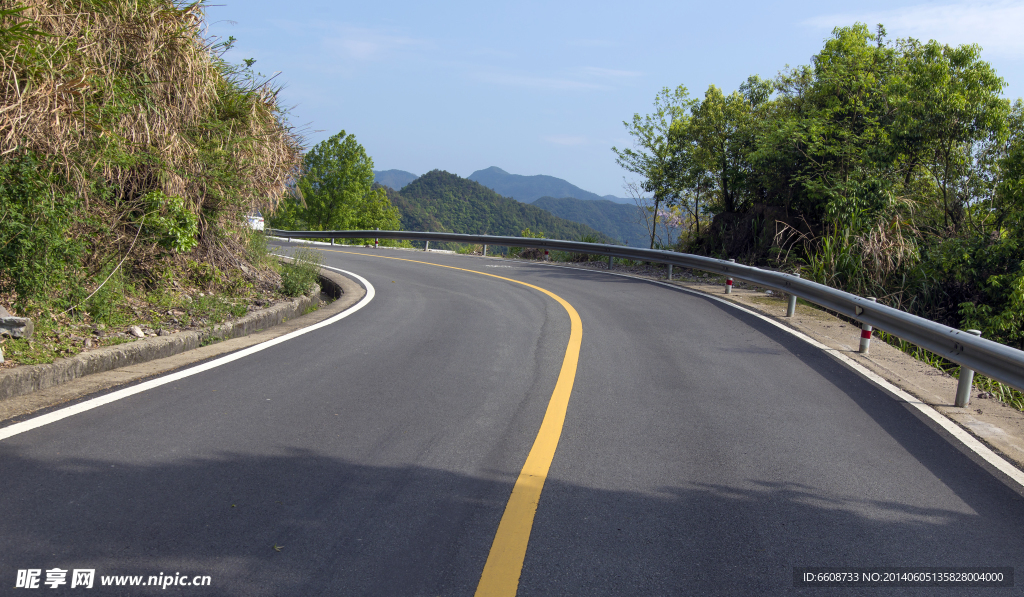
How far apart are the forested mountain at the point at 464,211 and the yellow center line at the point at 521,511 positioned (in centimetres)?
11523

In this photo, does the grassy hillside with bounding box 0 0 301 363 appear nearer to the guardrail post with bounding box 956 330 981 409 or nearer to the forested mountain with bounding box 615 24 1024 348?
the guardrail post with bounding box 956 330 981 409

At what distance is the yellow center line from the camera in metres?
2.62

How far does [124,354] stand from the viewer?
560 centimetres

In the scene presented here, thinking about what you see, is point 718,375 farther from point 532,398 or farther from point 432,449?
point 432,449

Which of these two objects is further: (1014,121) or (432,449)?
(1014,121)

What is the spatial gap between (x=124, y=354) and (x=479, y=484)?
391 cm

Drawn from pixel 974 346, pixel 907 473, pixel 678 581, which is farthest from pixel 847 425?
pixel 678 581

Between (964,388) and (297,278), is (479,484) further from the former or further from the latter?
(297,278)

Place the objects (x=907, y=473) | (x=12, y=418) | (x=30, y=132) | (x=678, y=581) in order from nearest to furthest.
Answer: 1. (x=678, y=581)
2. (x=907, y=473)
3. (x=12, y=418)
4. (x=30, y=132)

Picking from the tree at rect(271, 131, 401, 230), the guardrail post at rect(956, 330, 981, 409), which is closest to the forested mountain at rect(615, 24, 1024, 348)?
the guardrail post at rect(956, 330, 981, 409)

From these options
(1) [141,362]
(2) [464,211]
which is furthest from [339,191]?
(2) [464,211]

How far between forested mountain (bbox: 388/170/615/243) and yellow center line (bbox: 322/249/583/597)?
4537 inches

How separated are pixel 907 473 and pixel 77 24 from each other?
8403 mm

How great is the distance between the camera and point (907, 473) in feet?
12.7
